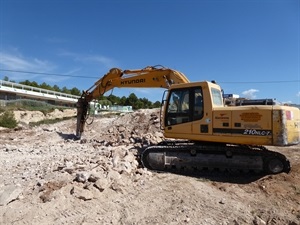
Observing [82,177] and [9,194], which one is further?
[82,177]

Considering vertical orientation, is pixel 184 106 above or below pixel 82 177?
above

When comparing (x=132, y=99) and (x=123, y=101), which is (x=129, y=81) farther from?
(x=123, y=101)

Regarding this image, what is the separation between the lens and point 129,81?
11.8 meters

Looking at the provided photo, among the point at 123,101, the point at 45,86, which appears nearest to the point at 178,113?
the point at 45,86

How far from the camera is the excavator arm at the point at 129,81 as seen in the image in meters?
10.6

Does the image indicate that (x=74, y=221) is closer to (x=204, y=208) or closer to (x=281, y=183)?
(x=204, y=208)


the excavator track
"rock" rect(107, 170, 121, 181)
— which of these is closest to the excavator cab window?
the excavator track

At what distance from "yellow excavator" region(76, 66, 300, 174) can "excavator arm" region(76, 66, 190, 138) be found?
149 centimetres

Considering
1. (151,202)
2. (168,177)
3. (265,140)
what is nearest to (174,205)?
(151,202)

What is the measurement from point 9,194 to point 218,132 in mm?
5390

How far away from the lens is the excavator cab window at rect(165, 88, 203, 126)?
8.57 m

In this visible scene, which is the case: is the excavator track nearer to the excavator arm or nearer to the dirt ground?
the dirt ground

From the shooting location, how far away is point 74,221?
555 centimetres

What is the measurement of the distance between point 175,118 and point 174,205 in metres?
3.20
